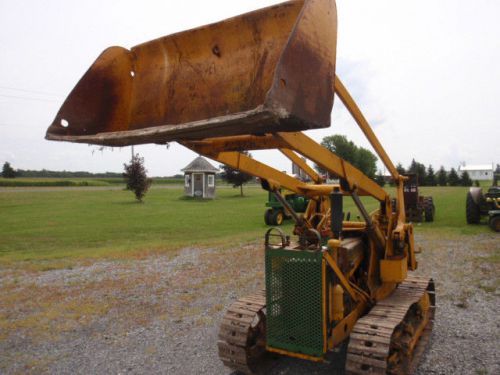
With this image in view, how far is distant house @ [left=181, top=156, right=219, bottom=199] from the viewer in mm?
41062

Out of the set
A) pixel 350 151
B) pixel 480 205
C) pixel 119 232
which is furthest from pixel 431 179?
pixel 119 232

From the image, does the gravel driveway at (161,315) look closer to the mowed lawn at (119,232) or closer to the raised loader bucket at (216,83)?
the mowed lawn at (119,232)

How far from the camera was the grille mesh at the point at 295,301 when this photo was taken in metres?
4.28

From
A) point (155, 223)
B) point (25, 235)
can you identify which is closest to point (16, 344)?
point (25, 235)

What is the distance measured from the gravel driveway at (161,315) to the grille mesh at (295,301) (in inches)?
35.2

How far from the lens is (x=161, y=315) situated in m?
7.23

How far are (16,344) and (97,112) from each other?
4.14 meters

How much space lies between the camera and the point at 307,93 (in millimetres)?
2965

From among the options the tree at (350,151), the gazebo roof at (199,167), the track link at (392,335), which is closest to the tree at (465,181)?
the tree at (350,151)

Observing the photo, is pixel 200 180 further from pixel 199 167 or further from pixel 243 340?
pixel 243 340

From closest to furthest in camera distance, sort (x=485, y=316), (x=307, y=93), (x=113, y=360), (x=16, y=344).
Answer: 1. (x=307, y=93)
2. (x=113, y=360)
3. (x=16, y=344)
4. (x=485, y=316)

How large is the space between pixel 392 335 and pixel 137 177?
33.8m

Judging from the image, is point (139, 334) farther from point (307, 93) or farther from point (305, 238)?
point (307, 93)

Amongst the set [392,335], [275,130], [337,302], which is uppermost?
[275,130]
